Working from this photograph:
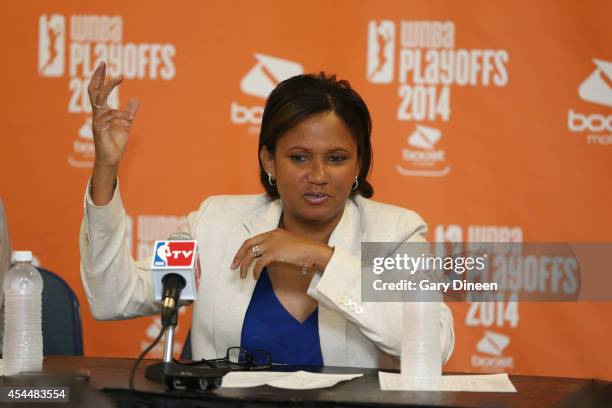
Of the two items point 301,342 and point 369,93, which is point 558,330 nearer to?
point 369,93

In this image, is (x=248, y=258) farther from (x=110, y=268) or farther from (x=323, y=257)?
(x=110, y=268)

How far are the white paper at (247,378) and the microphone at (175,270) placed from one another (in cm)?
22

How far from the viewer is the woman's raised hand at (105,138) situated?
2537 mm

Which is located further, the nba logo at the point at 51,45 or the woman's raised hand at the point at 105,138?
the nba logo at the point at 51,45

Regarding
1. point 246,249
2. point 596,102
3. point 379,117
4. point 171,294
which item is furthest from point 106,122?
point 596,102

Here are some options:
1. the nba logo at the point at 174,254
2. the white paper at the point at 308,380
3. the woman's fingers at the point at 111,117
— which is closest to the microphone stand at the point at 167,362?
the nba logo at the point at 174,254

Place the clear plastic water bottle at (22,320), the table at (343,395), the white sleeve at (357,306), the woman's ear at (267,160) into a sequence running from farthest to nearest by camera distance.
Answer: the woman's ear at (267,160) → the white sleeve at (357,306) → the clear plastic water bottle at (22,320) → the table at (343,395)

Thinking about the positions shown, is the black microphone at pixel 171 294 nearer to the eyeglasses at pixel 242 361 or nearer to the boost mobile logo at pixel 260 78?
the eyeglasses at pixel 242 361

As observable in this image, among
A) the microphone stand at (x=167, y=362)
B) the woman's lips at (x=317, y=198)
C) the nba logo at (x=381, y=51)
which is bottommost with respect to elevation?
the microphone stand at (x=167, y=362)

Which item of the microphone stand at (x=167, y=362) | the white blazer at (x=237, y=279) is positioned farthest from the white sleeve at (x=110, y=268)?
the microphone stand at (x=167, y=362)

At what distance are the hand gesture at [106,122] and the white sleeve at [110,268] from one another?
115 millimetres

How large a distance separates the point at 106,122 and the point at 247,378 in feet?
2.92

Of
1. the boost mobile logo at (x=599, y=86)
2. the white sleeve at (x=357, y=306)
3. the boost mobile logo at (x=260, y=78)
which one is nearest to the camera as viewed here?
the white sleeve at (x=357, y=306)

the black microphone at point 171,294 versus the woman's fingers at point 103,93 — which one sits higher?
the woman's fingers at point 103,93
